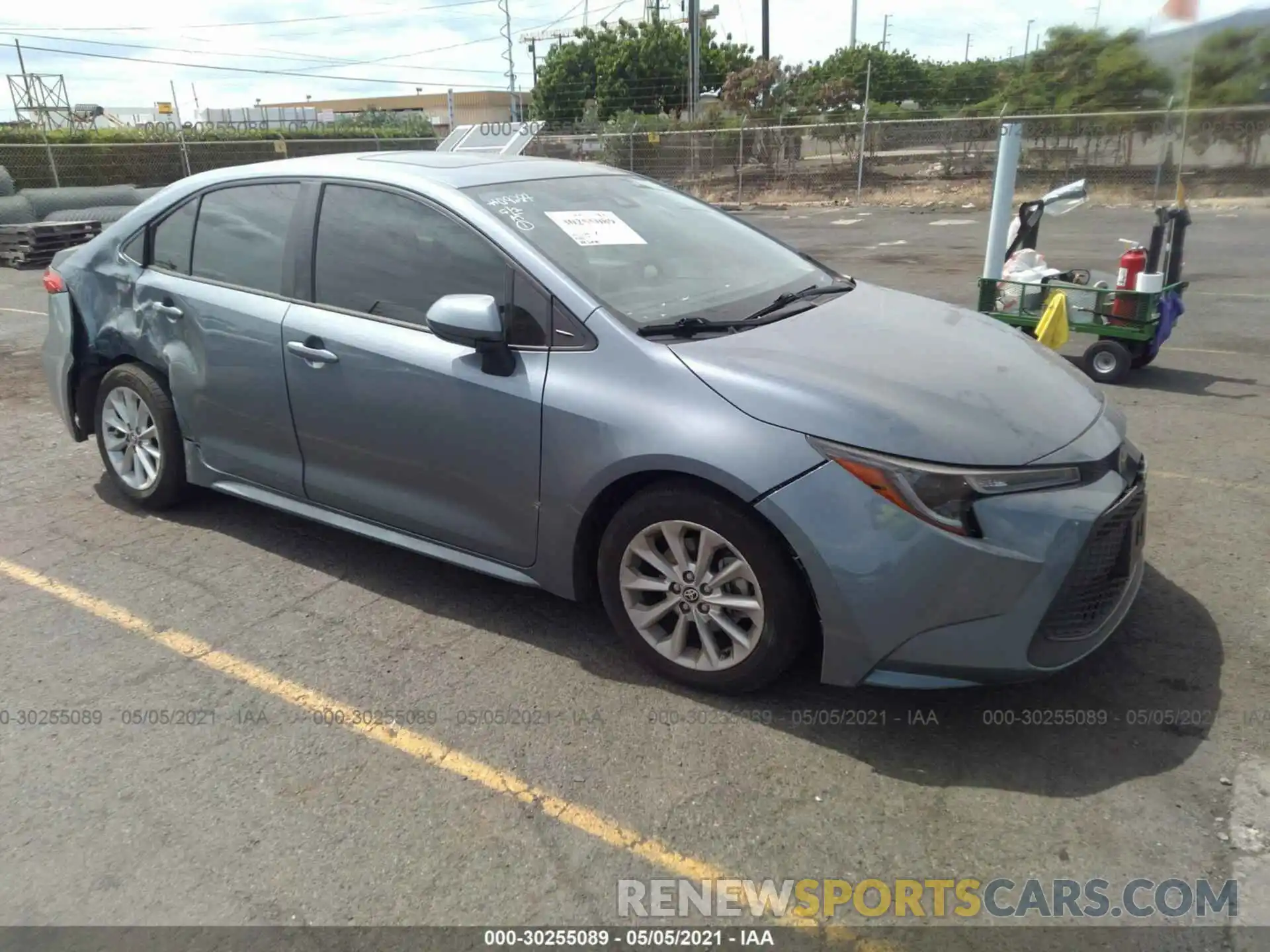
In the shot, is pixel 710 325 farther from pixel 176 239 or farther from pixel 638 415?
pixel 176 239

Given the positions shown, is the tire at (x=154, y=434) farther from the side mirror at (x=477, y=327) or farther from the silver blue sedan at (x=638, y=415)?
the side mirror at (x=477, y=327)

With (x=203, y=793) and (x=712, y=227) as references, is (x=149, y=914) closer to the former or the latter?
(x=203, y=793)

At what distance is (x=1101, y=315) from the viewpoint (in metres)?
7.00

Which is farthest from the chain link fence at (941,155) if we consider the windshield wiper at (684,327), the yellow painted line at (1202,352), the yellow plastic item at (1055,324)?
the windshield wiper at (684,327)

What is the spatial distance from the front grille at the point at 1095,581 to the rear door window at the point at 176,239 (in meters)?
3.85

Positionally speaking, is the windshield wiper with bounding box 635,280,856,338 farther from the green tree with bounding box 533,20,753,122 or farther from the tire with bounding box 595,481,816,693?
the green tree with bounding box 533,20,753,122

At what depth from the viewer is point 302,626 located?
147 inches

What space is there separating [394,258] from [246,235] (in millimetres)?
930

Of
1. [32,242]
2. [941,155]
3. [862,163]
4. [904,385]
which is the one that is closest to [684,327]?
[904,385]

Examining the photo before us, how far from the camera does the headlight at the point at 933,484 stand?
2.70 metres

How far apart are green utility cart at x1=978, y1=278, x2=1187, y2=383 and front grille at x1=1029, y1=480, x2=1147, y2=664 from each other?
14.1 feet

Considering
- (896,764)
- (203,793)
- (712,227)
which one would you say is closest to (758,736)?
(896,764)

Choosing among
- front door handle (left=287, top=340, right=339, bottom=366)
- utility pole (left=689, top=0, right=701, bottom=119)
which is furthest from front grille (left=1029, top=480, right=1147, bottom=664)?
utility pole (left=689, top=0, right=701, bottom=119)

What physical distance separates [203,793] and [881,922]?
1.91 m
